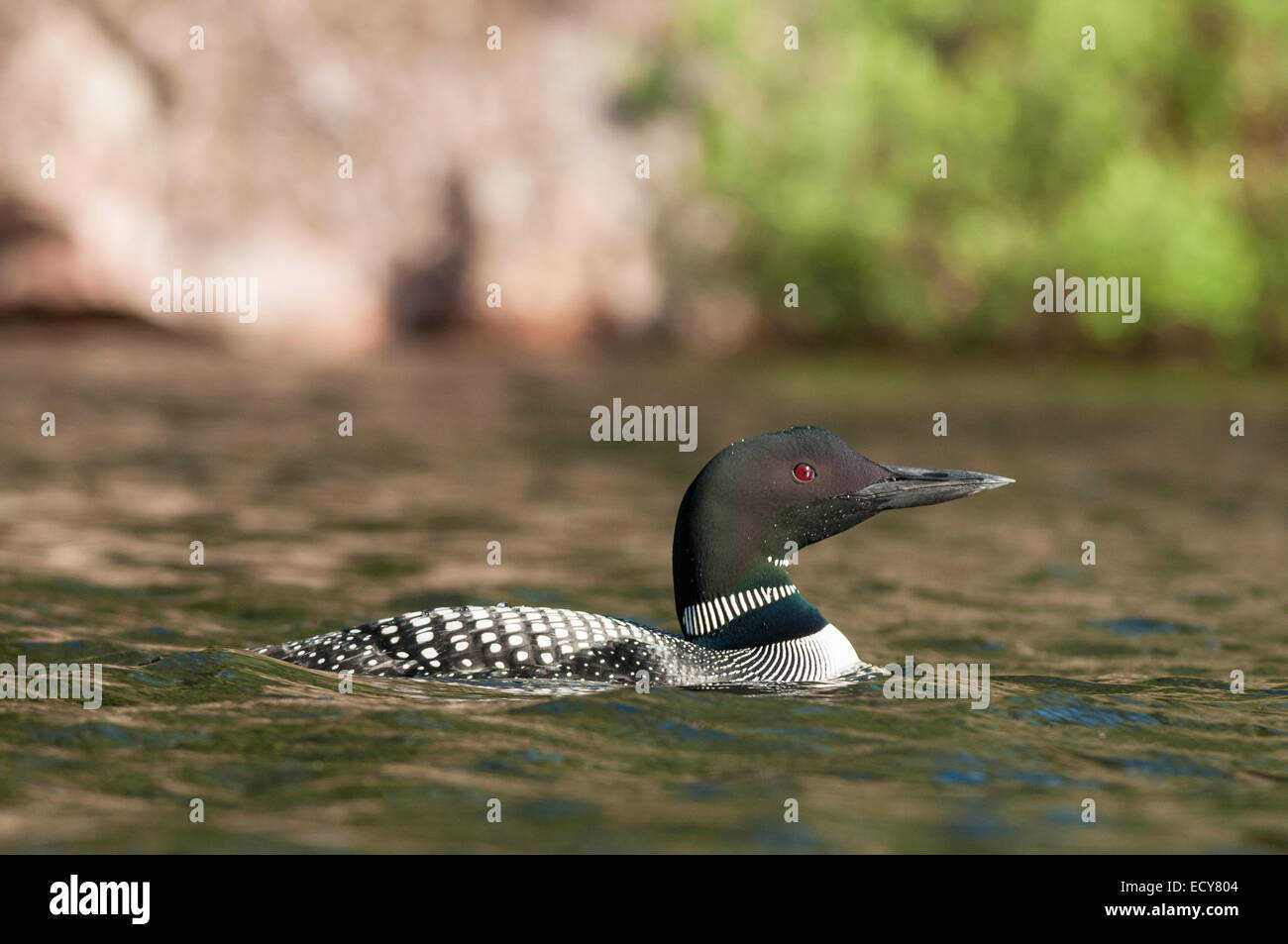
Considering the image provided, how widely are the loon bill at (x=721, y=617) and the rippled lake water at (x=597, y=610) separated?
5.0 inches

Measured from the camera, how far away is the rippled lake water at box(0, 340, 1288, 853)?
388 centimetres

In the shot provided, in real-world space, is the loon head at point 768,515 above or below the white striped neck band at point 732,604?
above

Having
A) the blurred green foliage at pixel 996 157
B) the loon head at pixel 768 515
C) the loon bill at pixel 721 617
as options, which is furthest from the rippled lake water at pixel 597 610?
the blurred green foliage at pixel 996 157

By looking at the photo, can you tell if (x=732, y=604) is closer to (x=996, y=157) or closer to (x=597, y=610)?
(x=597, y=610)

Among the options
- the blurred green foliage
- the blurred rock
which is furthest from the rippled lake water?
the blurred rock

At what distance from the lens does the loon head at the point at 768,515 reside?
512cm

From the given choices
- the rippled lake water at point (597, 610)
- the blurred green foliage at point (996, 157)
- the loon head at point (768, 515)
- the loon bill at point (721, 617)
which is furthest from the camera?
the blurred green foliage at point (996, 157)

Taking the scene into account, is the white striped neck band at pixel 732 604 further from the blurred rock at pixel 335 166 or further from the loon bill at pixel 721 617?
the blurred rock at pixel 335 166

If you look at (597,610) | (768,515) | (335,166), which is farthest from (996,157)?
(768,515)

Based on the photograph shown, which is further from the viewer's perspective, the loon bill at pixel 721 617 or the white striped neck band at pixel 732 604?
the white striped neck band at pixel 732 604

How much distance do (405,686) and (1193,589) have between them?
4.37 m

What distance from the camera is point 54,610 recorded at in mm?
6531

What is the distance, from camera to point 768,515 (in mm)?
5148

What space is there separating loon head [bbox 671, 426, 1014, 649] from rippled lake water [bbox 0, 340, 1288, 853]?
313 mm
